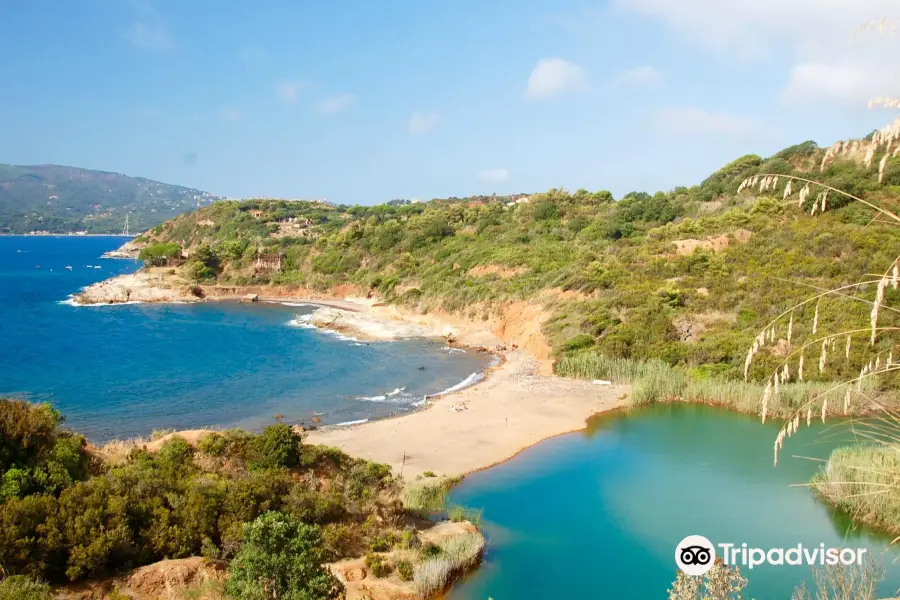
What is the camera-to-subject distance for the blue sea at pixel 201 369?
2434cm

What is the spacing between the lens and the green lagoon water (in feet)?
39.4

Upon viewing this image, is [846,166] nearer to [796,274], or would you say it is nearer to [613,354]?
[796,274]

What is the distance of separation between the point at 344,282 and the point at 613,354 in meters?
38.0

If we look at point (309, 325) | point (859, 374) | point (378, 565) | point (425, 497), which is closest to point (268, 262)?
point (309, 325)

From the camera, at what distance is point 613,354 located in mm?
29500

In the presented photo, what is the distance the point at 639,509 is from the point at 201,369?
24.1m

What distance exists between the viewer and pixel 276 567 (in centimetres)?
764

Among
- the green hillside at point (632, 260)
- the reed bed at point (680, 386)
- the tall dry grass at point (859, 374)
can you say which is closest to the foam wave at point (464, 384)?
→ the reed bed at point (680, 386)

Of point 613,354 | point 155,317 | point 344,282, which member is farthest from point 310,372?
point 344,282

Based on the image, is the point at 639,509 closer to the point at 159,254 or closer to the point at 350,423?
the point at 350,423

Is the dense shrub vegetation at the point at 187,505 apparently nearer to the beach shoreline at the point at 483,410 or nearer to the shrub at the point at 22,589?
the shrub at the point at 22,589

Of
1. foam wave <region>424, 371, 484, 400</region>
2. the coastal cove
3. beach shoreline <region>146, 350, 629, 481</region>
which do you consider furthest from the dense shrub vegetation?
foam wave <region>424, 371, 484, 400</region>

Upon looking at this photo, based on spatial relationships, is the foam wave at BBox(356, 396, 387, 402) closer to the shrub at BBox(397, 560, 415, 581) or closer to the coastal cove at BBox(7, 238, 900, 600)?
the coastal cove at BBox(7, 238, 900, 600)

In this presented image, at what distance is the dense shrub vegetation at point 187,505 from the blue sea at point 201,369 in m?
9.98
